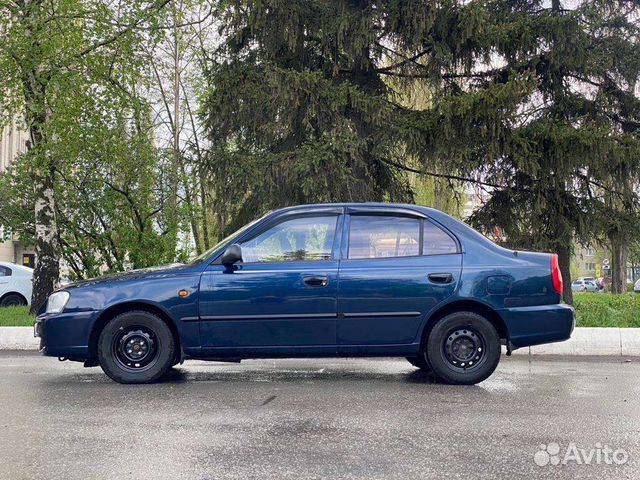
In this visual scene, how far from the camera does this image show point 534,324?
6996mm

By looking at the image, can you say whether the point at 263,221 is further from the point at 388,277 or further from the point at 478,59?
the point at 478,59

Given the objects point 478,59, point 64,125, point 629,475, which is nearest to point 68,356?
point 629,475

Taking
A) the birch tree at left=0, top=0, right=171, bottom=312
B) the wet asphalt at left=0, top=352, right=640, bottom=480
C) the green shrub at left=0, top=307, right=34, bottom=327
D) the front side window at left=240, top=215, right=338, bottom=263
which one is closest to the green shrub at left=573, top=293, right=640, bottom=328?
the wet asphalt at left=0, top=352, right=640, bottom=480

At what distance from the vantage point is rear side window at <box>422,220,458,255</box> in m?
7.13

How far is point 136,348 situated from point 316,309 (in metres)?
1.69

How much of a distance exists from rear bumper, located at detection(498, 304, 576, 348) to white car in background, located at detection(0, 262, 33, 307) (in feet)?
51.5

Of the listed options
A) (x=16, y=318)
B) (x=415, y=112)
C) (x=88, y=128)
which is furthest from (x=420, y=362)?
(x=88, y=128)

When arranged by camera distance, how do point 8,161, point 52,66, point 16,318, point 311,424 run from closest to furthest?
point 311,424 → point 16,318 → point 52,66 → point 8,161

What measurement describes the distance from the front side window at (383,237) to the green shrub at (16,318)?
678 cm

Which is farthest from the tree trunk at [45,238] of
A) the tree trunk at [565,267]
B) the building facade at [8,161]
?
the building facade at [8,161]

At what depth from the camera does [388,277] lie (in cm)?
692

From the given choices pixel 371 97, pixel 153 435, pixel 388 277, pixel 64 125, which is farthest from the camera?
pixel 371 97

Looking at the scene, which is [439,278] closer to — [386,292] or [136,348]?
[386,292]

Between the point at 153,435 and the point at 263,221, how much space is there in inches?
112
